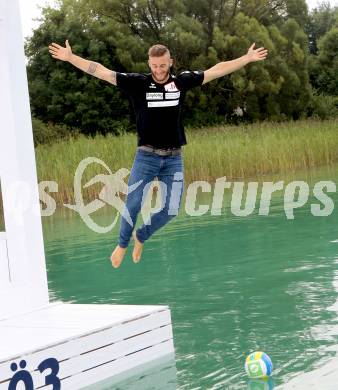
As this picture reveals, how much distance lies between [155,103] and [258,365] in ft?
6.57

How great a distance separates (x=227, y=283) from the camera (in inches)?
399

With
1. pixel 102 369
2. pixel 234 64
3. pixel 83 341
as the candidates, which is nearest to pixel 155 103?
pixel 234 64

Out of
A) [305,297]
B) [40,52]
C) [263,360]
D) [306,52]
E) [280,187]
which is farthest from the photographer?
[306,52]

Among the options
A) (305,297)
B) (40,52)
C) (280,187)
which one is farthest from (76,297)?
(40,52)

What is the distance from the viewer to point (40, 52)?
3528 centimetres

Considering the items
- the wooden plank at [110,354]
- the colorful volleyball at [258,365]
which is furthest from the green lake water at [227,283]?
the wooden plank at [110,354]

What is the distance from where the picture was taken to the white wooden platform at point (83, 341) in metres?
6.39

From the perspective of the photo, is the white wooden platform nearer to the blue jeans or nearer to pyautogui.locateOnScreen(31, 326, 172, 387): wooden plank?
pyautogui.locateOnScreen(31, 326, 172, 387): wooden plank

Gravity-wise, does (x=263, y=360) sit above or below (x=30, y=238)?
below

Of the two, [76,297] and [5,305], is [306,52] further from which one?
[5,305]

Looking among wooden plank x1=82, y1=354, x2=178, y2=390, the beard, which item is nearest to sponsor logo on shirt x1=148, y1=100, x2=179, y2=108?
the beard

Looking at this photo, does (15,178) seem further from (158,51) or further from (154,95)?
(158,51)

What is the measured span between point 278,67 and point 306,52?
8.03 feet

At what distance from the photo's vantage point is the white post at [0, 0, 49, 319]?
24.7 feet
